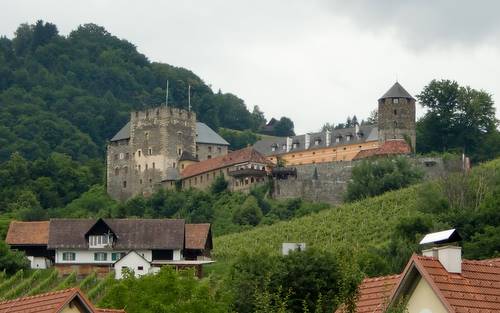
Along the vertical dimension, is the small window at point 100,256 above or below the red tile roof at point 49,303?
below

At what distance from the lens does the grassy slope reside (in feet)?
302

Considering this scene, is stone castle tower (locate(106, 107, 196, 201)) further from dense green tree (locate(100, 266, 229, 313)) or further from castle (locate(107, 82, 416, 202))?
dense green tree (locate(100, 266, 229, 313))

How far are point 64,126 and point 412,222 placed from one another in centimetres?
11249

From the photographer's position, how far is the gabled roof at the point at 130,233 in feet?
296

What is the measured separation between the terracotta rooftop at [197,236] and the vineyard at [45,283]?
690 cm

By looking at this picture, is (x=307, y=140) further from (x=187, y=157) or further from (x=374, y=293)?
(x=374, y=293)

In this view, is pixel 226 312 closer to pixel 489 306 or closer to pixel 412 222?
pixel 489 306

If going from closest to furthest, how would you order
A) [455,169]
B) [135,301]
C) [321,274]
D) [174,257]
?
[135,301]
[321,274]
[174,257]
[455,169]

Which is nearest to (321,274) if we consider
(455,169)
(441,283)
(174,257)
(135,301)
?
(135,301)

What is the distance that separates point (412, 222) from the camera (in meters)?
75.4

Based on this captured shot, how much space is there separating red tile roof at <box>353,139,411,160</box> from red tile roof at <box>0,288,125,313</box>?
3774 inches

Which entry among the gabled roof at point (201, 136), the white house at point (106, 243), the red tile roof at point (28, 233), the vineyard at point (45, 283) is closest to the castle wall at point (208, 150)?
the gabled roof at point (201, 136)

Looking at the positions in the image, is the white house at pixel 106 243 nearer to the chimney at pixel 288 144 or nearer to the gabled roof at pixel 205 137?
the gabled roof at pixel 205 137

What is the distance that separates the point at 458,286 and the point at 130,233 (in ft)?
232
